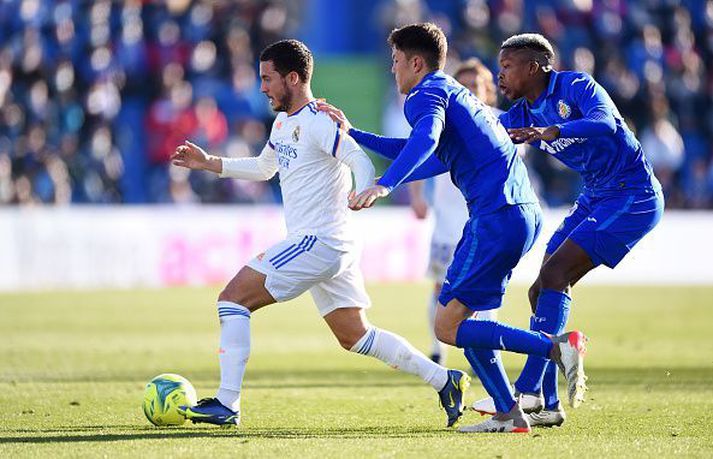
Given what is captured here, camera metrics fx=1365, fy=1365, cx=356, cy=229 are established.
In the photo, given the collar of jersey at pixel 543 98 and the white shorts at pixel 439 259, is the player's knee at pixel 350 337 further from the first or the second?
the white shorts at pixel 439 259

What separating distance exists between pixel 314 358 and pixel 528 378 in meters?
5.30

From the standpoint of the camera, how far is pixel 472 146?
7809 mm

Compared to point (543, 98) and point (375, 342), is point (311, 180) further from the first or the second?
point (543, 98)

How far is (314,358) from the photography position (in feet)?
44.6

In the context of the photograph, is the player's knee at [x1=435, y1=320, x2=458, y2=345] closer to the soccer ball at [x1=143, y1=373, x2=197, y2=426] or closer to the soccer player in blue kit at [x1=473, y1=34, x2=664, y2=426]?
the soccer player in blue kit at [x1=473, y1=34, x2=664, y2=426]

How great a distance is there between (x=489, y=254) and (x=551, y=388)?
1.32 meters

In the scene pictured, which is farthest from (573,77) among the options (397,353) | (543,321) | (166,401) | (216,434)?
(166,401)

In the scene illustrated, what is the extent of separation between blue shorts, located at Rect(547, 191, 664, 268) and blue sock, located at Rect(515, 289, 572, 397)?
34 cm

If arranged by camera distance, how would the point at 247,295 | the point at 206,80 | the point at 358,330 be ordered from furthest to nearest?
the point at 206,80
the point at 358,330
the point at 247,295

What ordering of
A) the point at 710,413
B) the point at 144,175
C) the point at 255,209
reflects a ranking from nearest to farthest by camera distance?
the point at 710,413 < the point at 255,209 < the point at 144,175

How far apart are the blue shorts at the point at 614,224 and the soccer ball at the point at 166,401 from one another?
2.50m

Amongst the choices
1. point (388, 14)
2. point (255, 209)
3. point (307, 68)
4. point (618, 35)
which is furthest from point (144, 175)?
point (307, 68)

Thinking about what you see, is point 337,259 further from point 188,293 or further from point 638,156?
point 188,293

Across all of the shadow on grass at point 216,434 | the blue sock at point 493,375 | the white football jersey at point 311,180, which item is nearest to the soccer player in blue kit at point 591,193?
the blue sock at point 493,375
